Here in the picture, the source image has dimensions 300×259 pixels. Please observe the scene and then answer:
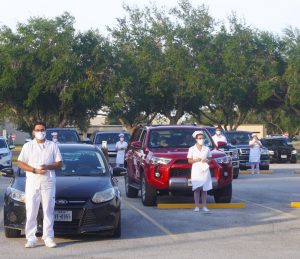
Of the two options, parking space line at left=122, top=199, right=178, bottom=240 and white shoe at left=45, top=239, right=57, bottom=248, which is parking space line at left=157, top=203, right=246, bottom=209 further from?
white shoe at left=45, top=239, right=57, bottom=248

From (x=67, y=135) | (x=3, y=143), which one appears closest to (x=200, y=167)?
(x=67, y=135)

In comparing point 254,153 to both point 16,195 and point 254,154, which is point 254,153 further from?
point 16,195

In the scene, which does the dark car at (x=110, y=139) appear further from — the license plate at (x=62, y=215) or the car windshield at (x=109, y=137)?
the license plate at (x=62, y=215)

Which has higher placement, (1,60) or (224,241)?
(1,60)

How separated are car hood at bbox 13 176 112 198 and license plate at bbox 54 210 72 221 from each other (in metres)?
0.26

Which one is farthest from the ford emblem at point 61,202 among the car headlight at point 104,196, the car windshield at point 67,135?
the car windshield at point 67,135

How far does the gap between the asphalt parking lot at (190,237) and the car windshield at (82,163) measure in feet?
3.84

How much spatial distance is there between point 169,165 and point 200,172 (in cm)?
117

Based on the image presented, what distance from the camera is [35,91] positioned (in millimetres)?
50469

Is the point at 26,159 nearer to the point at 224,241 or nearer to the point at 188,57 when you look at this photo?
the point at 224,241

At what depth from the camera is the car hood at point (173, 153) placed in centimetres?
1755

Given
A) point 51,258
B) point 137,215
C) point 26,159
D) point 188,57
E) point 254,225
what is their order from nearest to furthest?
point 51,258 < point 26,159 < point 254,225 < point 137,215 < point 188,57

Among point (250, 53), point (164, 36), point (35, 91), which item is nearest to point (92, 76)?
point (35, 91)

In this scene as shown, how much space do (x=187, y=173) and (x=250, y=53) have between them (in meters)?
43.0
